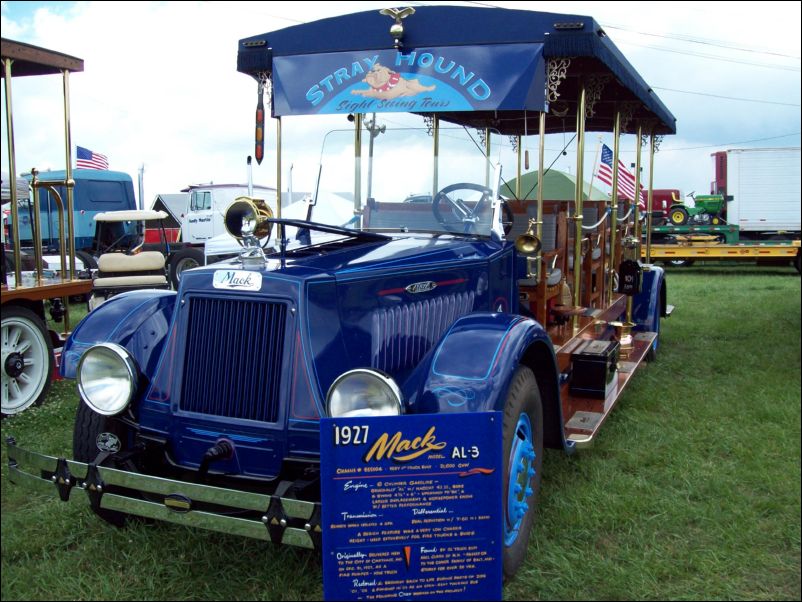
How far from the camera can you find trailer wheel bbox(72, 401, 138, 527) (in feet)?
11.8

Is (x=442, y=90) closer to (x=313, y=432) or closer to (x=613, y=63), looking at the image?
(x=613, y=63)

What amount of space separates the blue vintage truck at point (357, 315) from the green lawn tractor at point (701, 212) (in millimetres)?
16356

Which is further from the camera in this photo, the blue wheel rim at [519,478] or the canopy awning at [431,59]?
the canopy awning at [431,59]

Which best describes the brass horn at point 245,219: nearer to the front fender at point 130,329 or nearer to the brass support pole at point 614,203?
the front fender at point 130,329

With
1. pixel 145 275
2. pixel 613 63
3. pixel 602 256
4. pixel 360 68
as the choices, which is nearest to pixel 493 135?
pixel 613 63

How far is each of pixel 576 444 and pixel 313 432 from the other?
1658mm

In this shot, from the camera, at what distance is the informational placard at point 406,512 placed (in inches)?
106

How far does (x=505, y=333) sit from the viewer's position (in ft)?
11.1

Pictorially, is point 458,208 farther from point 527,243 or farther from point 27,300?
point 27,300

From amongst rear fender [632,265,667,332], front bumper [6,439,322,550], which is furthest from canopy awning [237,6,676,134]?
rear fender [632,265,667,332]

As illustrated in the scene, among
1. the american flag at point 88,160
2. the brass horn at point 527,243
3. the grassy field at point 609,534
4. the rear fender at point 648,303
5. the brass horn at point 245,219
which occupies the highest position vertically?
the american flag at point 88,160

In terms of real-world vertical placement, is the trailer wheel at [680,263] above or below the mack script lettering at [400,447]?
below

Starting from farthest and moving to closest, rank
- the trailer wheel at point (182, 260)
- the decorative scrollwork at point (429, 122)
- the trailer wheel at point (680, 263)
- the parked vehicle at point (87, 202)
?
the trailer wheel at point (680, 263) < the parked vehicle at point (87, 202) < the trailer wheel at point (182, 260) < the decorative scrollwork at point (429, 122)

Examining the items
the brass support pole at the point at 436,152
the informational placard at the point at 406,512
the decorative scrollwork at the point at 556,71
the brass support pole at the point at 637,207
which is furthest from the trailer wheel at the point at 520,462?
the brass support pole at the point at 637,207
